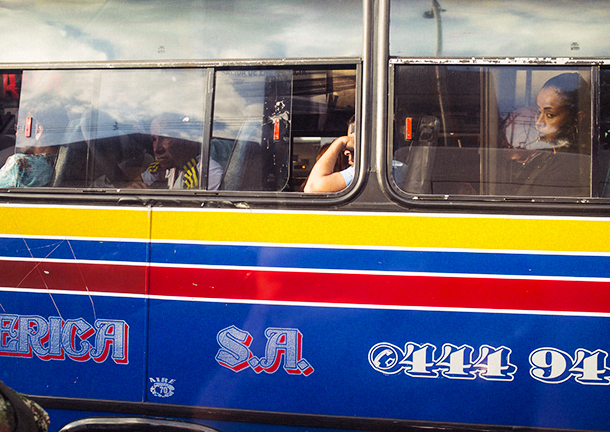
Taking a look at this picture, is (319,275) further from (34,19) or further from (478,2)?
(34,19)

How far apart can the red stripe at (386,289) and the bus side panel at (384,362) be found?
53 mm

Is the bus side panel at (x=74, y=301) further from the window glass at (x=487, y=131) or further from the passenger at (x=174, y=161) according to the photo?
the window glass at (x=487, y=131)

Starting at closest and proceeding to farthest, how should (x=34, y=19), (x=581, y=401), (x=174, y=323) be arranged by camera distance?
(x=581, y=401) → (x=174, y=323) → (x=34, y=19)

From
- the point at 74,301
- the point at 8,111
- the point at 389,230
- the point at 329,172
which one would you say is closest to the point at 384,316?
the point at 389,230

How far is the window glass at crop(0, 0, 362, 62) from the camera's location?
6.16 ft

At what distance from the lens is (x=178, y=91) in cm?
196

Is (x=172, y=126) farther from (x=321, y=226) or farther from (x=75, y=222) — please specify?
(x=321, y=226)

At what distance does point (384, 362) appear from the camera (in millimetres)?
1791

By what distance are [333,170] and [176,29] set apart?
104 cm

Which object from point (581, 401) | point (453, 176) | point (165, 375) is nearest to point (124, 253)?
point (165, 375)

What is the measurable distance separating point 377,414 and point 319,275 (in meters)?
0.68

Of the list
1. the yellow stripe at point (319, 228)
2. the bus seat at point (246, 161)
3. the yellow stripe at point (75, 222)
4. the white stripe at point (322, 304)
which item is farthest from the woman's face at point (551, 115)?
the yellow stripe at point (75, 222)

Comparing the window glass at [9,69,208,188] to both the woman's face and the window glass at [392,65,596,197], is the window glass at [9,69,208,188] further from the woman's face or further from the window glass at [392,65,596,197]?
the woman's face

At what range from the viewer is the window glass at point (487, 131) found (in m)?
1.80
